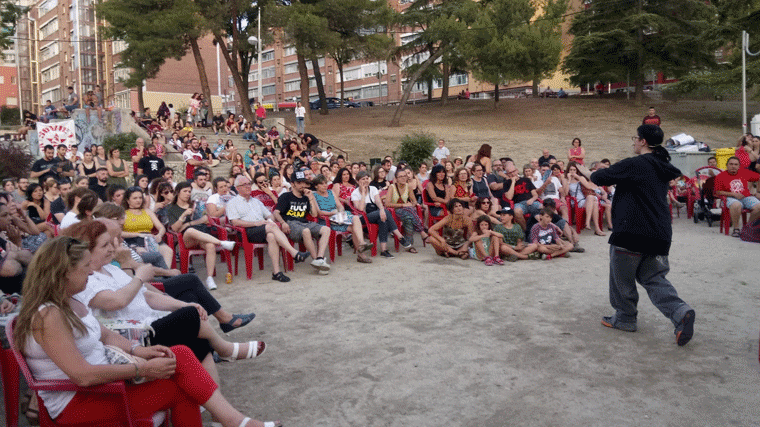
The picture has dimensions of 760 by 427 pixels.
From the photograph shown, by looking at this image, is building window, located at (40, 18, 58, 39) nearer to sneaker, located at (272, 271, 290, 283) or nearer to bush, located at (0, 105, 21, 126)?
bush, located at (0, 105, 21, 126)

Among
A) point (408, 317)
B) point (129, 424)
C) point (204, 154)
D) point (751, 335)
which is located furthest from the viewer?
point (204, 154)

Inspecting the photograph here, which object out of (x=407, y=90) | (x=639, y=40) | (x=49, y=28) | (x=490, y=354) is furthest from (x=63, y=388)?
(x=49, y=28)

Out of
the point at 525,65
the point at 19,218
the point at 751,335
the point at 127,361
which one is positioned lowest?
the point at 751,335

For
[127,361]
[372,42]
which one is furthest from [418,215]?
[372,42]

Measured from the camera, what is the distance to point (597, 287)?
664 cm

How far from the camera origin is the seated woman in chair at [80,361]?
2764 mm

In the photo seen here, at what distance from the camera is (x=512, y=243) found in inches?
344

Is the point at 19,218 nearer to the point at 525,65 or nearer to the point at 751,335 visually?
the point at 751,335

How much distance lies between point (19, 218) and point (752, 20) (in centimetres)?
2699

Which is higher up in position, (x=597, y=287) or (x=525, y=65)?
(x=525, y=65)

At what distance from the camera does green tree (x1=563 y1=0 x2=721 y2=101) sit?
33719 mm

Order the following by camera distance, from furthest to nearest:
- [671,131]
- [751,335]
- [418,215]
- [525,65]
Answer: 1. [525,65]
2. [671,131]
3. [418,215]
4. [751,335]

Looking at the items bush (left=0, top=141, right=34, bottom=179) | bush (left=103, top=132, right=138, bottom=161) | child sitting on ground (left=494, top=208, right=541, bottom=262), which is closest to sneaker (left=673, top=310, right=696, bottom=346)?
child sitting on ground (left=494, top=208, right=541, bottom=262)

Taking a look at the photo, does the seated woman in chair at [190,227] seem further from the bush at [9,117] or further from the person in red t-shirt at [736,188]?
the bush at [9,117]
